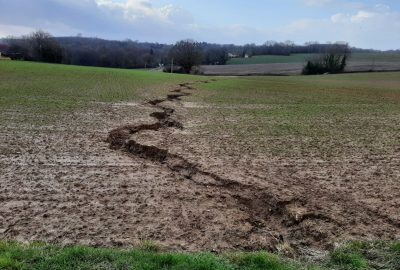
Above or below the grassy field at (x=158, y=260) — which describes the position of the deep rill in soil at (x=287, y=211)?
below

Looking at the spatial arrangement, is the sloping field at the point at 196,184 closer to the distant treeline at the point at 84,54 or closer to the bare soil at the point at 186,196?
the bare soil at the point at 186,196

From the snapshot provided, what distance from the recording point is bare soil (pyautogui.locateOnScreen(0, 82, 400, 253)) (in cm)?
600

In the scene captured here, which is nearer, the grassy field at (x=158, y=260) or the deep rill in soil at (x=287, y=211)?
the grassy field at (x=158, y=260)

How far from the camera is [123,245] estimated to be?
553cm

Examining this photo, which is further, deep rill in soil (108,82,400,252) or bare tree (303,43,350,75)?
bare tree (303,43,350,75)

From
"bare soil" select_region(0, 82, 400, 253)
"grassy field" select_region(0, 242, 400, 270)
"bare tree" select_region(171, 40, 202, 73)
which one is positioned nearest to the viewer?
"grassy field" select_region(0, 242, 400, 270)

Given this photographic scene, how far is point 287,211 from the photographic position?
23.0 ft

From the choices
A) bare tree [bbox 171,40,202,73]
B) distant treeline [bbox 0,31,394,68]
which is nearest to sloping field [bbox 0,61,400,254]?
bare tree [bbox 171,40,202,73]

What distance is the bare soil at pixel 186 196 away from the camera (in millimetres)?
6004

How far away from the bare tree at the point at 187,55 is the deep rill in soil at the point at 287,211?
8564cm

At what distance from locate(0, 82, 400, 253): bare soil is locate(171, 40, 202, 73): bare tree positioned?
83.2m

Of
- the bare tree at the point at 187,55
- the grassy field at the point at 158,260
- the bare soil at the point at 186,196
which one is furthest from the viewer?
the bare tree at the point at 187,55

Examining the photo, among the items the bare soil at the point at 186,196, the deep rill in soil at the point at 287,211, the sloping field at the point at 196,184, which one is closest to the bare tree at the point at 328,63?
the sloping field at the point at 196,184

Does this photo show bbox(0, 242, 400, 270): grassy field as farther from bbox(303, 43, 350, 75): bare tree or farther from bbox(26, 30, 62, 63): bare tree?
bbox(26, 30, 62, 63): bare tree
